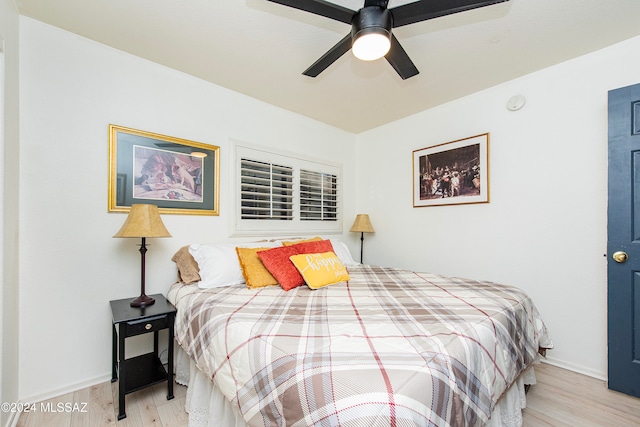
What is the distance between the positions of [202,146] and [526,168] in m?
2.86

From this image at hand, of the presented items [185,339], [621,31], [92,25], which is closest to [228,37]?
[92,25]

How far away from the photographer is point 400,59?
1.71 metres

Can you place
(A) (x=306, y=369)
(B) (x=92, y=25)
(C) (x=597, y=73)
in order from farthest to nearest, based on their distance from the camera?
(C) (x=597, y=73)
(B) (x=92, y=25)
(A) (x=306, y=369)

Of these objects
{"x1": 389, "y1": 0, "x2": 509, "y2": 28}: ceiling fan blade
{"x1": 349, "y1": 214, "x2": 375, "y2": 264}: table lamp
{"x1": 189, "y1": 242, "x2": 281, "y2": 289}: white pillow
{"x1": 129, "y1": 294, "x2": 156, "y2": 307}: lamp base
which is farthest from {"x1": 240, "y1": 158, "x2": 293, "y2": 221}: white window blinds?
{"x1": 389, "y1": 0, "x2": 509, "y2": 28}: ceiling fan blade

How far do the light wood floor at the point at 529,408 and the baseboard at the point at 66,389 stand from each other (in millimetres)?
34

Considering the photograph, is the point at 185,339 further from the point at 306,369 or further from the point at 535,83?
the point at 535,83

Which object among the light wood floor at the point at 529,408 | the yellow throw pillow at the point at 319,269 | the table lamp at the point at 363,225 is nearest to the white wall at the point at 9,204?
the light wood floor at the point at 529,408

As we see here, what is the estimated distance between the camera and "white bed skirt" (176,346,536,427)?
4.41 ft

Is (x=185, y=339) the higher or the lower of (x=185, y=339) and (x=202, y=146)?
the lower

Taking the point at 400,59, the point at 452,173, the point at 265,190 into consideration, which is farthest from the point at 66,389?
the point at 452,173

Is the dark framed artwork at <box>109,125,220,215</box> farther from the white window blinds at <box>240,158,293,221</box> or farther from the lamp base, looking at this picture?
the lamp base

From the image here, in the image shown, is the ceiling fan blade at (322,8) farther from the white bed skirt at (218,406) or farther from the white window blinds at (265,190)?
the white bed skirt at (218,406)

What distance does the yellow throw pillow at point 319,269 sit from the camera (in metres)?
2.02

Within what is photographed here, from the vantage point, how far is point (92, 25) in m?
1.84
